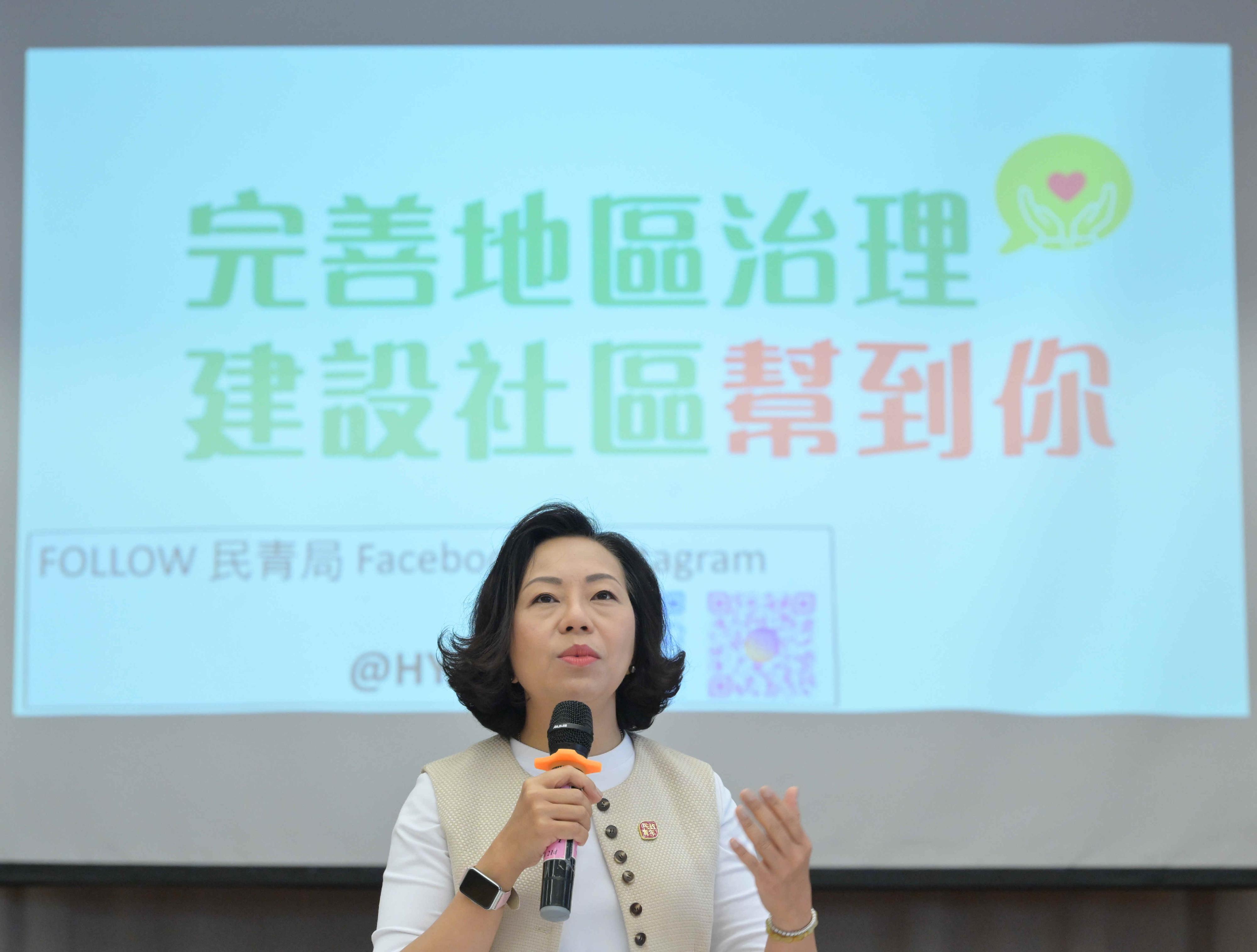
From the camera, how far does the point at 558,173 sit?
8.82 feet

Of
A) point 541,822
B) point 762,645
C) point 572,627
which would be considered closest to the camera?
point 541,822

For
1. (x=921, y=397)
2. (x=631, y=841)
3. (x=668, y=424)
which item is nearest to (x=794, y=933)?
(x=631, y=841)

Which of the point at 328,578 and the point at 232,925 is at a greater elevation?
the point at 328,578

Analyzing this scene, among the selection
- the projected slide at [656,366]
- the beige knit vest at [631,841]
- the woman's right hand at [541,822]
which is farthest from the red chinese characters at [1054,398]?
the woman's right hand at [541,822]

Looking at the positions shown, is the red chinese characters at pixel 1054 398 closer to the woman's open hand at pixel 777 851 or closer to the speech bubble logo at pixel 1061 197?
the speech bubble logo at pixel 1061 197

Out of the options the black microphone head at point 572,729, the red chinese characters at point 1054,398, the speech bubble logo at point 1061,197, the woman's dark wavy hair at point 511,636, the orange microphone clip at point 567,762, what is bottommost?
the orange microphone clip at point 567,762

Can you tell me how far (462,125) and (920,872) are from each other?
6.82 feet

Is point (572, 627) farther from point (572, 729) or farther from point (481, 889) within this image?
point (481, 889)

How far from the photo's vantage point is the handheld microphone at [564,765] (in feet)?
3.83

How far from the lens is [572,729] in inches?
51.7

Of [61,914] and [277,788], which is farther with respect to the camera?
[61,914]

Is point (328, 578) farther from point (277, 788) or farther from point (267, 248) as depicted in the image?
point (267, 248)

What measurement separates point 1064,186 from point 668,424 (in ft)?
3.65

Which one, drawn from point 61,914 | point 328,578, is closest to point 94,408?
point 328,578
